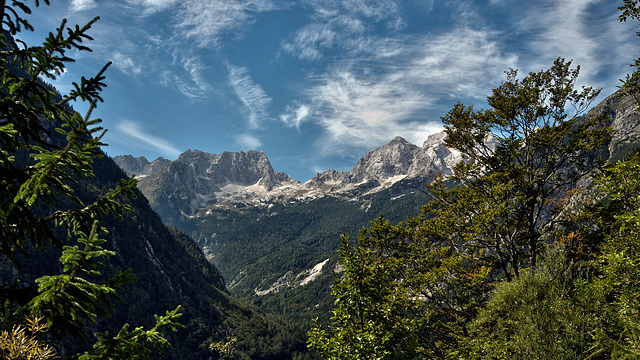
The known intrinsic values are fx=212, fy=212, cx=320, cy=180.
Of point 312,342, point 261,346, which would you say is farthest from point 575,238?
point 261,346

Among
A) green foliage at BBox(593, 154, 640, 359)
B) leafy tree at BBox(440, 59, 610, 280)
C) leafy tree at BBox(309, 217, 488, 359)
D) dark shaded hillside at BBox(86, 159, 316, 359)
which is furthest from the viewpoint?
dark shaded hillside at BBox(86, 159, 316, 359)

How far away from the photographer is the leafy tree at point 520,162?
15648mm

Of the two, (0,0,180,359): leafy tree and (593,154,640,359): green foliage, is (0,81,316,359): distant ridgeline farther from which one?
(593,154,640,359): green foliage

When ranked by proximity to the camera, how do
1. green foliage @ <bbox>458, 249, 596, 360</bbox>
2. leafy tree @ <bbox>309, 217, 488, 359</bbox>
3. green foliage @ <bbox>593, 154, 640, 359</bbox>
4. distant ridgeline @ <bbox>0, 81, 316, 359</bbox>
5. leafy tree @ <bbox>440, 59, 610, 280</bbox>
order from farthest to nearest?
1. distant ridgeline @ <bbox>0, 81, 316, 359</bbox>
2. leafy tree @ <bbox>440, 59, 610, 280</bbox>
3. leafy tree @ <bbox>309, 217, 488, 359</bbox>
4. green foliage @ <bbox>458, 249, 596, 360</bbox>
5. green foliage @ <bbox>593, 154, 640, 359</bbox>

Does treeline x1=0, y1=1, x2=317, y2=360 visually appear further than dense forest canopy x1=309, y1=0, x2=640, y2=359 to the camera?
No

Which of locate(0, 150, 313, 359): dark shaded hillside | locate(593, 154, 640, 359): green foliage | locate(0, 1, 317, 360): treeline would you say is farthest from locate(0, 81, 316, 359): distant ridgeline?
locate(593, 154, 640, 359): green foliage

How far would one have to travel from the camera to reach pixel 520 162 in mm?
17328

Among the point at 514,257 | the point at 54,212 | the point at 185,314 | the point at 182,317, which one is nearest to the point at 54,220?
the point at 54,212

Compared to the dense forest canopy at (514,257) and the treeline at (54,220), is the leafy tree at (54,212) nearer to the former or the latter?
the treeline at (54,220)

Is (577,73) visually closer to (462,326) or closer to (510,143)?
(510,143)

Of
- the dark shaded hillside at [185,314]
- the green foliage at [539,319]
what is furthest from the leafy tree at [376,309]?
the dark shaded hillside at [185,314]

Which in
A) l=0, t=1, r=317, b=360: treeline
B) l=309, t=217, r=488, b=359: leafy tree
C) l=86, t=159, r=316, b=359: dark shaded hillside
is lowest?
l=86, t=159, r=316, b=359: dark shaded hillside

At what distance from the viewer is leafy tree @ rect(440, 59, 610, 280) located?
15.6 m

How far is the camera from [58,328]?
12.8ft
